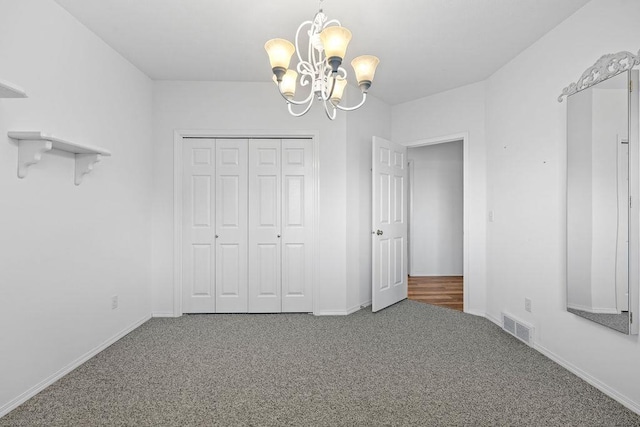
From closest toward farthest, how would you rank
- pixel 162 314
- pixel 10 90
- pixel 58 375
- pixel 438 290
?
pixel 10 90
pixel 58 375
pixel 162 314
pixel 438 290

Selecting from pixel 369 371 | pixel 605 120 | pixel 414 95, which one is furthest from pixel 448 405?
pixel 414 95

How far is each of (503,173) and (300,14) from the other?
2395 mm

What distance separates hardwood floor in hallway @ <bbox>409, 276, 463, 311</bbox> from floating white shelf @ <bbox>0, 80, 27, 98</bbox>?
13.6 ft

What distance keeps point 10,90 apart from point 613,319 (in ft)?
11.5

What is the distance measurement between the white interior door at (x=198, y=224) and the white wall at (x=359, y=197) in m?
1.53

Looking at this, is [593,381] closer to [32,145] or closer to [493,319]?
[493,319]

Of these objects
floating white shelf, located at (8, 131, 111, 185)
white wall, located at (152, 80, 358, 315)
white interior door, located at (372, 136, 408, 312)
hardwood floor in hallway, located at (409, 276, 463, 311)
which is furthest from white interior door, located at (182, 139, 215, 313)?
hardwood floor in hallway, located at (409, 276, 463, 311)

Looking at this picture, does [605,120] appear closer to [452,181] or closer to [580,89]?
[580,89]

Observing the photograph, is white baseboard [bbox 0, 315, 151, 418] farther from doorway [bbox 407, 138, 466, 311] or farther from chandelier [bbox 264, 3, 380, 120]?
doorway [bbox 407, 138, 466, 311]

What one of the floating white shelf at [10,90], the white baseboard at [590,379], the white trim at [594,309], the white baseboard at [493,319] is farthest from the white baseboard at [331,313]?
the floating white shelf at [10,90]

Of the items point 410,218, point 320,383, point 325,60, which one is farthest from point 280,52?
point 410,218

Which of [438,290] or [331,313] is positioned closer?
[331,313]

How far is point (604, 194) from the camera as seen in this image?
207 cm

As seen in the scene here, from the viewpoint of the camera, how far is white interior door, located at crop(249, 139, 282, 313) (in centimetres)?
361
